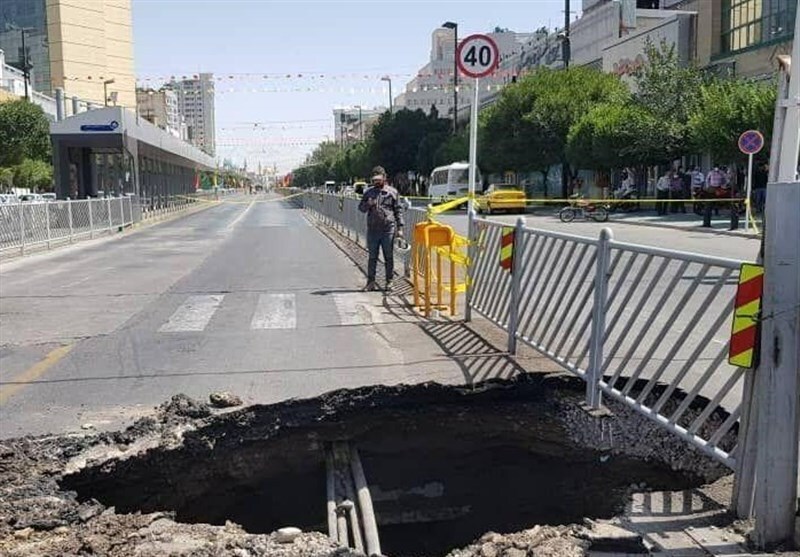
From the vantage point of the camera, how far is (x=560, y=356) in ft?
21.0

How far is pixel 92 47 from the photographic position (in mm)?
97312

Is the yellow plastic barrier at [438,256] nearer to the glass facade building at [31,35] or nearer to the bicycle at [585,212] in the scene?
the bicycle at [585,212]

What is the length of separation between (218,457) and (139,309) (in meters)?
5.97

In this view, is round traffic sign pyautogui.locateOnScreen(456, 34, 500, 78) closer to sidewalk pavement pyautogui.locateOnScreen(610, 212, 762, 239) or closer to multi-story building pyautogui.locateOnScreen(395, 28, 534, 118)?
sidewalk pavement pyautogui.locateOnScreen(610, 212, 762, 239)

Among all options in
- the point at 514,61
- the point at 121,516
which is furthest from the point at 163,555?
the point at 514,61

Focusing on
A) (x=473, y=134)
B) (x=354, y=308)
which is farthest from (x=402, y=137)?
(x=473, y=134)

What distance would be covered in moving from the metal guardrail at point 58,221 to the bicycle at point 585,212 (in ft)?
55.6

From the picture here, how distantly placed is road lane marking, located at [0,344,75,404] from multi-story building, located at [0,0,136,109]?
88.1m

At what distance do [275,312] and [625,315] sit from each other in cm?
566

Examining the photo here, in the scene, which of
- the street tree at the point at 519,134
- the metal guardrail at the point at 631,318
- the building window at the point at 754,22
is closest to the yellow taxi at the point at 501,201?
the street tree at the point at 519,134

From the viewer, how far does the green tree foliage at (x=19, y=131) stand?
177ft

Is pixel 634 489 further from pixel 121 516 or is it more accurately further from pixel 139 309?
pixel 139 309

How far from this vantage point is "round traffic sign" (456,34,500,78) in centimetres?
935

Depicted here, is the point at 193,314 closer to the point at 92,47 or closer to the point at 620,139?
the point at 620,139
